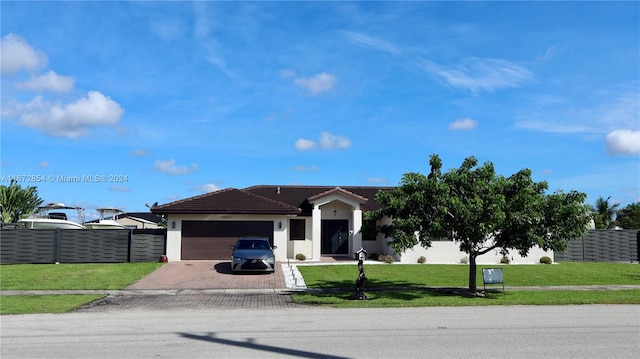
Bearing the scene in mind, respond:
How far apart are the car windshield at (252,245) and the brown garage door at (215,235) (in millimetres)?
3471

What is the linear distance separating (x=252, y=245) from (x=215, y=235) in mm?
4250

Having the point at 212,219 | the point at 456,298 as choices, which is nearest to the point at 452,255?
the point at 456,298

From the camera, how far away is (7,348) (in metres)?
8.09

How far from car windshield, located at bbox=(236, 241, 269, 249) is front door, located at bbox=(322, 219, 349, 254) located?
7044mm

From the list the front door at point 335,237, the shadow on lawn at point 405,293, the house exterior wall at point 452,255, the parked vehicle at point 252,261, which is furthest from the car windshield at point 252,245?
the house exterior wall at point 452,255

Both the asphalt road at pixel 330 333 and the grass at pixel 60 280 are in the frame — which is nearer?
the asphalt road at pixel 330 333

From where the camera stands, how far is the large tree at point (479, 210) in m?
14.6

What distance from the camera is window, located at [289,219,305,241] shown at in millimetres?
28594

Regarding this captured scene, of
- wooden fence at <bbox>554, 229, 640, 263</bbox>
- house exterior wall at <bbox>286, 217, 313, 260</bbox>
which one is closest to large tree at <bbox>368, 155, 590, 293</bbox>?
house exterior wall at <bbox>286, 217, 313, 260</bbox>

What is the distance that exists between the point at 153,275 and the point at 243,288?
530 cm

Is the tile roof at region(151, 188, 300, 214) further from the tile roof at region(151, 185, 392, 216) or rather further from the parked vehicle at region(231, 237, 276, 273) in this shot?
the parked vehicle at region(231, 237, 276, 273)

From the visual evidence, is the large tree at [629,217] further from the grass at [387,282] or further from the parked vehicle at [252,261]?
the parked vehicle at [252,261]

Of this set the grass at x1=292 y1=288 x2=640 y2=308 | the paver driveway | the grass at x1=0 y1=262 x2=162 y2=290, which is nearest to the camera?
the grass at x1=292 y1=288 x2=640 y2=308

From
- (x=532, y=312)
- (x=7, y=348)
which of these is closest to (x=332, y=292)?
(x=532, y=312)
